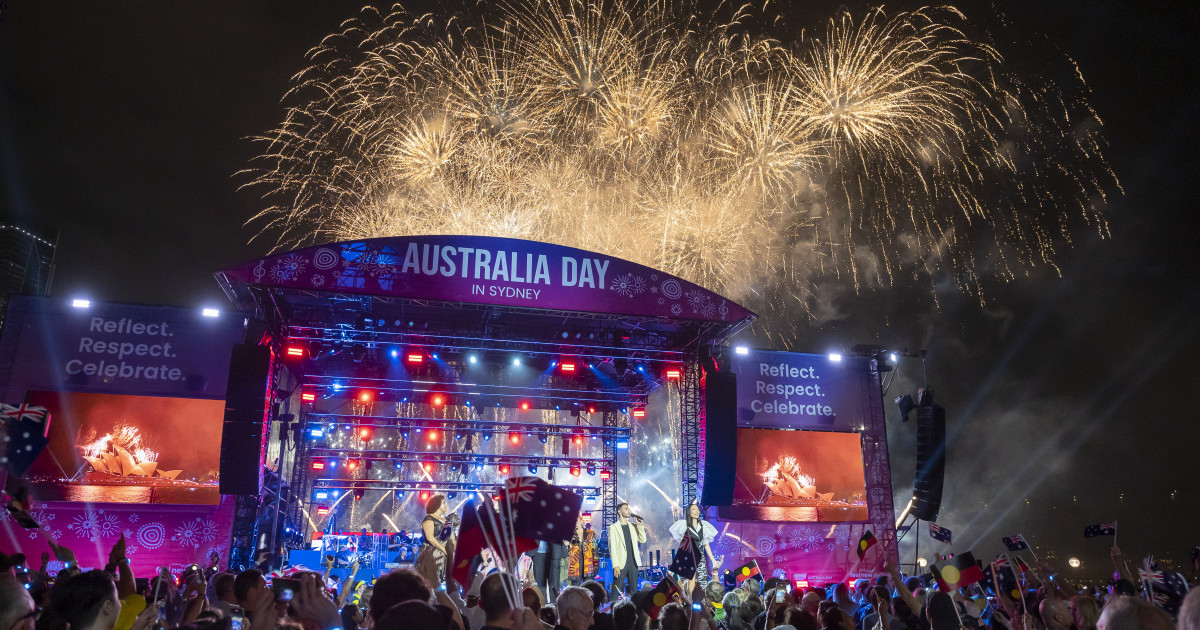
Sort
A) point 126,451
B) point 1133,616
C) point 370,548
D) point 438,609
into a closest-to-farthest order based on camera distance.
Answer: point 1133,616
point 438,609
point 126,451
point 370,548

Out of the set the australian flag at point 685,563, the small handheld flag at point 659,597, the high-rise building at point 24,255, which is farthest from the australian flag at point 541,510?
the high-rise building at point 24,255

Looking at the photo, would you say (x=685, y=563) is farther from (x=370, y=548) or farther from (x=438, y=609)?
Answer: (x=370, y=548)

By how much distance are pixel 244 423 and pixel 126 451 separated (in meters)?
3.73

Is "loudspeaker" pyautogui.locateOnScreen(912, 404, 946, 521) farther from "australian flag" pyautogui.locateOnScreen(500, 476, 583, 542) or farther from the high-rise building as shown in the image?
the high-rise building

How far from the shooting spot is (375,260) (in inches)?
594

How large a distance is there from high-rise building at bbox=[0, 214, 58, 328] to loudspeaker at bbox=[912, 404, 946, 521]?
160 ft

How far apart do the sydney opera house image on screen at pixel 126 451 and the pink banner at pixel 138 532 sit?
23 centimetres

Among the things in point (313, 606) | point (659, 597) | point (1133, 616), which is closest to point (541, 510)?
point (313, 606)

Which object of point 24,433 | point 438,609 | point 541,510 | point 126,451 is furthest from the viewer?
point 126,451

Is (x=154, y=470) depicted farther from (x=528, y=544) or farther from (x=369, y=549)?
(x=528, y=544)

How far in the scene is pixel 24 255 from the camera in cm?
5044

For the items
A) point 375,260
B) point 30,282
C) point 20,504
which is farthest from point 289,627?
point 30,282

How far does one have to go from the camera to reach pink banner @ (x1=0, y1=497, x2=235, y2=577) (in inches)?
600

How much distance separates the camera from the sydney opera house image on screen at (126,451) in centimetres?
1570
